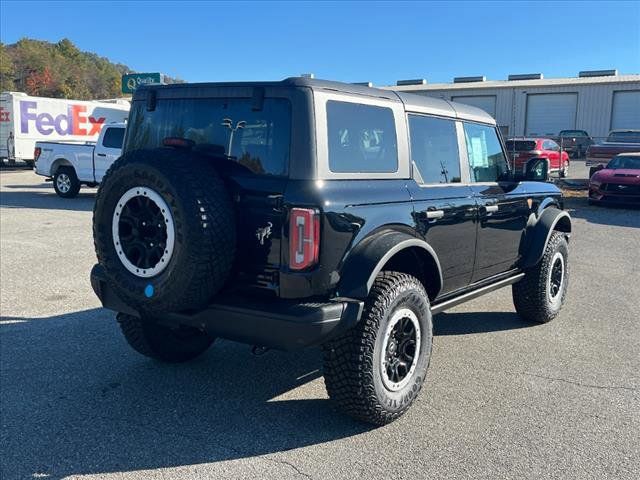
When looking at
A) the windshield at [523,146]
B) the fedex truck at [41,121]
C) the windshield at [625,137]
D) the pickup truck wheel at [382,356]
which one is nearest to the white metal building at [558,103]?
the windshield at [625,137]

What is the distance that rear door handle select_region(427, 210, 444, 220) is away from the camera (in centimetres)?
396

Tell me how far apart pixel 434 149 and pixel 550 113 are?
42.0 meters

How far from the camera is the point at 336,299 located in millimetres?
3244

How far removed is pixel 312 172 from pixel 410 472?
170 centimetres

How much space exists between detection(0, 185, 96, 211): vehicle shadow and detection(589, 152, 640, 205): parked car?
1307cm

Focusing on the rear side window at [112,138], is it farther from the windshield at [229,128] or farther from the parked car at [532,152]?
the parked car at [532,152]

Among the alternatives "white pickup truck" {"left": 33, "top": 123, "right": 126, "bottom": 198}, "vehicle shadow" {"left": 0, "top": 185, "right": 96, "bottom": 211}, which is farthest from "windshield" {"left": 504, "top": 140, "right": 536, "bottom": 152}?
"vehicle shadow" {"left": 0, "top": 185, "right": 96, "bottom": 211}

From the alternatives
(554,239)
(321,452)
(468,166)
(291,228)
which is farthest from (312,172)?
(554,239)

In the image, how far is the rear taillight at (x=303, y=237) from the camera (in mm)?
3117

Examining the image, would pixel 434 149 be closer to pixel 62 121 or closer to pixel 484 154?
pixel 484 154

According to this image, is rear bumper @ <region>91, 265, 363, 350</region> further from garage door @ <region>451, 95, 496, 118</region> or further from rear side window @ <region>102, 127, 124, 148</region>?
garage door @ <region>451, 95, 496, 118</region>

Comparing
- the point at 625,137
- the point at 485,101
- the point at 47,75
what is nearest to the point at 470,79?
the point at 485,101

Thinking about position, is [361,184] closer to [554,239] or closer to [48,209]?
[554,239]

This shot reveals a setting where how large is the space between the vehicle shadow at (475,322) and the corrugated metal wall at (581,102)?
113 ft
